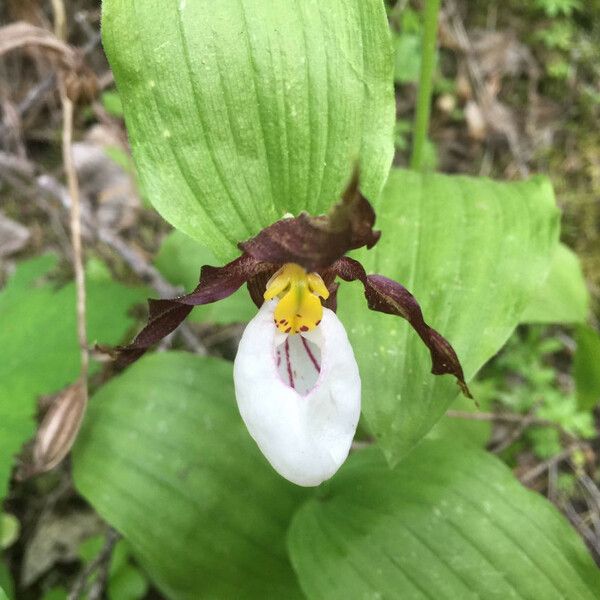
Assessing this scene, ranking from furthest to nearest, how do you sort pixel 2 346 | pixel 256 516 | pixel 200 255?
pixel 200 255
pixel 2 346
pixel 256 516

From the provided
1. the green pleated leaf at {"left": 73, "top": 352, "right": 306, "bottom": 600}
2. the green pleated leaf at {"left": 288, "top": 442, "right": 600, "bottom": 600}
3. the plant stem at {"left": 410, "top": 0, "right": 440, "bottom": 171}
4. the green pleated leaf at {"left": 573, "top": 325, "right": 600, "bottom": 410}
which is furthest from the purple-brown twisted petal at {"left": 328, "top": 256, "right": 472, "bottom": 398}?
the green pleated leaf at {"left": 573, "top": 325, "right": 600, "bottom": 410}

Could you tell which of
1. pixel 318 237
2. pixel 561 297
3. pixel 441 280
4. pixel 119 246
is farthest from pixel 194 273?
pixel 561 297

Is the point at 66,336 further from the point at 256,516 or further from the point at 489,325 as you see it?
the point at 489,325

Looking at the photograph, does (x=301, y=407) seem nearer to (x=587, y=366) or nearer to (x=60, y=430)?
(x=60, y=430)

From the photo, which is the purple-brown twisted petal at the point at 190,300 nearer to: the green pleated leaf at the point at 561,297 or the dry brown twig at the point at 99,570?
the dry brown twig at the point at 99,570

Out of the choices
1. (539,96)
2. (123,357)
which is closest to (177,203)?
(123,357)
